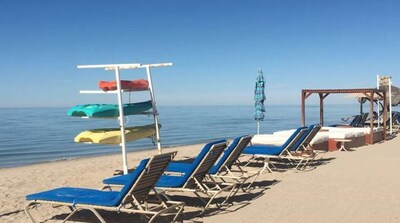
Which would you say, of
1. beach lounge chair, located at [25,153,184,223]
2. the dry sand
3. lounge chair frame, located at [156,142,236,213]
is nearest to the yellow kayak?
the dry sand

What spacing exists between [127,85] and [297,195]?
3.88 m

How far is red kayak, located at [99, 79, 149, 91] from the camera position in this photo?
27.1 ft

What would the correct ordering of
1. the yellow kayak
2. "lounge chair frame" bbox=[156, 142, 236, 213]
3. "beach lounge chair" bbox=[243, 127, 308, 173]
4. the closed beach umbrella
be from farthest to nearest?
the closed beach umbrella → "beach lounge chair" bbox=[243, 127, 308, 173] → the yellow kayak → "lounge chair frame" bbox=[156, 142, 236, 213]

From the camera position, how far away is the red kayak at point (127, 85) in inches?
325

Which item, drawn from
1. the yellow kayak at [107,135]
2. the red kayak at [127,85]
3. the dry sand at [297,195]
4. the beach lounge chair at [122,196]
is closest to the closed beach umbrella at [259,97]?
the dry sand at [297,195]

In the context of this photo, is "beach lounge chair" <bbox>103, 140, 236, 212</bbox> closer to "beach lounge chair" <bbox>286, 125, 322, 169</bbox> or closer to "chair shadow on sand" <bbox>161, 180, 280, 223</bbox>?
"chair shadow on sand" <bbox>161, 180, 280, 223</bbox>

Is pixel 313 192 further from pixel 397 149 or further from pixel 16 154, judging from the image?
pixel 16 154

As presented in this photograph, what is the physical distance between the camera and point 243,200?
19.8ft

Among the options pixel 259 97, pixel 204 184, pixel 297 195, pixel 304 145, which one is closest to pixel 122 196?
pixel 204 184

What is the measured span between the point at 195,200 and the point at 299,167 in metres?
3.53

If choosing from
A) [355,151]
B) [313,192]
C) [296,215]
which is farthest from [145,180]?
[355,151]

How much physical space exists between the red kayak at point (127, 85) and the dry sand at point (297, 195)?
5.56 feet

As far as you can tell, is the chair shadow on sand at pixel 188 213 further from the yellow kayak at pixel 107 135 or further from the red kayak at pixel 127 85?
the red kayak at pixel 127 85

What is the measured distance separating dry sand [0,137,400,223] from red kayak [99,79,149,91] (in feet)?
5.56
